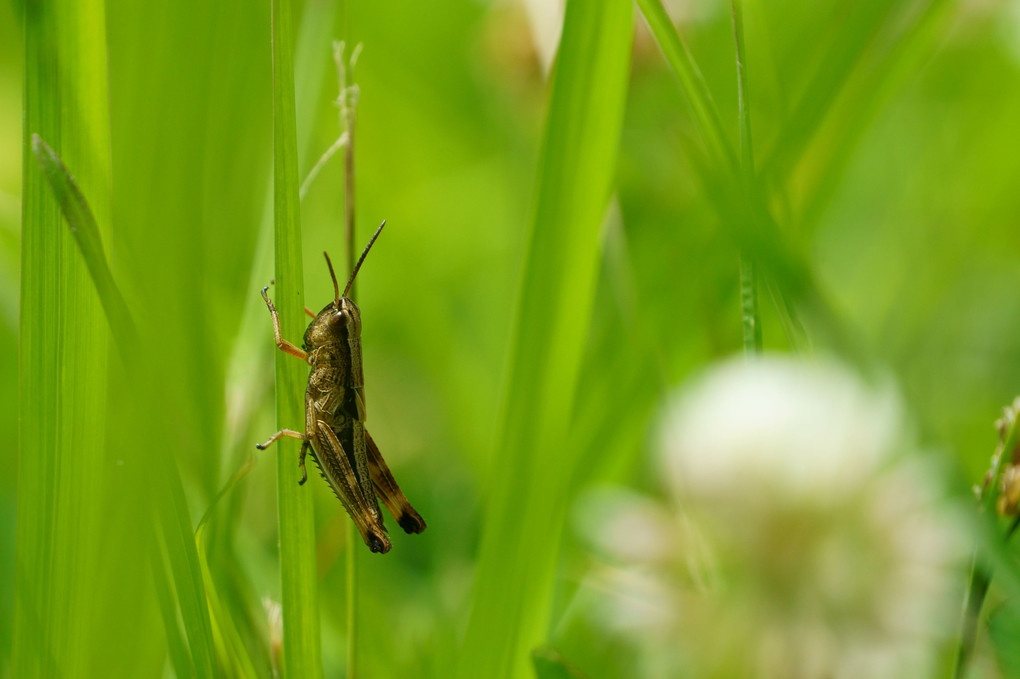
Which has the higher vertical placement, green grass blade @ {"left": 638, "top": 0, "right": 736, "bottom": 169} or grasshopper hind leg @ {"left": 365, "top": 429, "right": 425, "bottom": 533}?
green grass blade @ {"left": 638, "top": 0, "right": 736, "bottom": 169}

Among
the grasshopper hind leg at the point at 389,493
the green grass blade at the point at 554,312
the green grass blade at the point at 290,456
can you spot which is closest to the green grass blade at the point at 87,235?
the green grass blade at the point at 290,456

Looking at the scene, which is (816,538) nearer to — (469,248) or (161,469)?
(161,469)

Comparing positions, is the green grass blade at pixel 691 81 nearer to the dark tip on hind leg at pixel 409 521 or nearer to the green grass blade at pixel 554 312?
the green grass blade at pixel 554 312

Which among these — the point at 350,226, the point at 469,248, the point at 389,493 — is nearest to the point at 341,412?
the point at 389,493

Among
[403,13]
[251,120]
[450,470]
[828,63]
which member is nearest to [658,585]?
[828,63]

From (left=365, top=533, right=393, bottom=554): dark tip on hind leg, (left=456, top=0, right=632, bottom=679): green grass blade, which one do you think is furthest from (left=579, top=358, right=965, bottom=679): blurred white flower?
(left=365, top=533, right=393, bottom=554): dark tip on hind leg

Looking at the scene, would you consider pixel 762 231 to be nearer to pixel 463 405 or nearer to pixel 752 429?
pixel 752 429

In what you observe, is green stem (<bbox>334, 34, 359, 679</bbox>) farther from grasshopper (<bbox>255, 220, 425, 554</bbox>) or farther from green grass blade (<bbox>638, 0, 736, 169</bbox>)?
green grass blade (<bbox>638, 0, 736, 169</bbox>)
